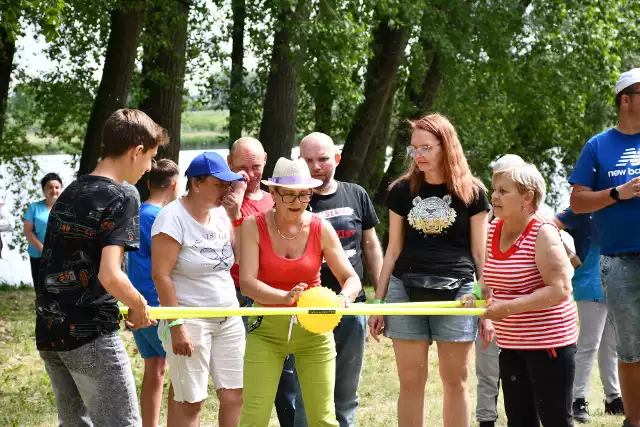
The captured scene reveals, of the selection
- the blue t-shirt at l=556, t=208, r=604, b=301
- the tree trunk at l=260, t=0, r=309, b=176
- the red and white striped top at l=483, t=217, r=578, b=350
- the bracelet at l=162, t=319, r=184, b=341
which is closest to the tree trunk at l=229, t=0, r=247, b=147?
the tree trunk at l=260, t=0, r=309, b=176

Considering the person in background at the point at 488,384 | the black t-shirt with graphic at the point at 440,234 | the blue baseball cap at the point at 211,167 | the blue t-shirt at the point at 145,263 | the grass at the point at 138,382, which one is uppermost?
the blue baseball cap at the point at 211,167

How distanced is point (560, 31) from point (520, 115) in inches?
187

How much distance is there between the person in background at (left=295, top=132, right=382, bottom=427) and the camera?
5.77m

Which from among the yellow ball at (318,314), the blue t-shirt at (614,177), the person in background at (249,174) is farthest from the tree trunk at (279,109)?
the yellow ball at (318,314)

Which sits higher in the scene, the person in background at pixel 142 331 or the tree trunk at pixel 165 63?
the tree trunk at pixel 165 63

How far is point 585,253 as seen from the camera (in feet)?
23.7

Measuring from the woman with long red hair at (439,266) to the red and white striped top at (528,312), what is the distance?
494mm

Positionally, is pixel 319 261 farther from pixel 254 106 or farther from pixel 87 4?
pixel 254 106

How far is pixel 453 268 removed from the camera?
18.0 ft

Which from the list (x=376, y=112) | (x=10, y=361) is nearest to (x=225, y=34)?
(x=376, y=112)

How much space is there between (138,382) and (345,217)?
3.66m

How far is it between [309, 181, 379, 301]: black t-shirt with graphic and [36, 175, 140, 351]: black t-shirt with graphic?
6.10 feet

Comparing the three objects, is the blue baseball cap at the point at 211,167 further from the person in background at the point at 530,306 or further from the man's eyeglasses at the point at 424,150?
the person in background at the point at 530,306

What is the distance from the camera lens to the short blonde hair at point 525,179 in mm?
4867
